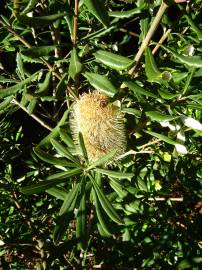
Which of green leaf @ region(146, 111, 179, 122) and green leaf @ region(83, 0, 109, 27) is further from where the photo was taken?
green leaf @ region(146, 111, 179, 122)

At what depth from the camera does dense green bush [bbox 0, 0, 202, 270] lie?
126cm

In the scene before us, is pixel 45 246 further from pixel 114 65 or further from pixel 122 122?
pixel 114 65

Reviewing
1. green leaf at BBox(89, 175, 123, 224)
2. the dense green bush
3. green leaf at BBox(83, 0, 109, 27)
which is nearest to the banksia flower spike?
the dense green bush

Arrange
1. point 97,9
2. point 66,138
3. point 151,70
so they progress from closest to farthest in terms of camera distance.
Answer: point 97,9 < point 151,70 < point 66,138

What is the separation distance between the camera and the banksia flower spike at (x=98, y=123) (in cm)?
131

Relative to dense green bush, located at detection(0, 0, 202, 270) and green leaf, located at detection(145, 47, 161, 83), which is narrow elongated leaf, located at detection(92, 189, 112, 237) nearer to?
dense green bush, located at detection(0, 0, 202, 270)

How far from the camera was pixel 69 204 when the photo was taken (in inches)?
49.2

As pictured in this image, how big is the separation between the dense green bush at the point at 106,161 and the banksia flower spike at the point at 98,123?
4 centimetres

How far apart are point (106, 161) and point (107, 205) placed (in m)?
0.17

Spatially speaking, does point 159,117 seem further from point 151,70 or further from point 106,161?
point 106,161

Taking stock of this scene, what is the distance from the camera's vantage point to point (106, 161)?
4.40ft

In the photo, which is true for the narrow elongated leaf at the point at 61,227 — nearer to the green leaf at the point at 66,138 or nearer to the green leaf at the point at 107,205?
the green leaf at the point at 107,205

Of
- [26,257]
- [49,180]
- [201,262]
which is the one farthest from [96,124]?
[201,262]

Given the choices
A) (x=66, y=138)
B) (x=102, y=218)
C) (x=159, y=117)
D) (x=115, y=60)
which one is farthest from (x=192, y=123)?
(x=66, y=138)
